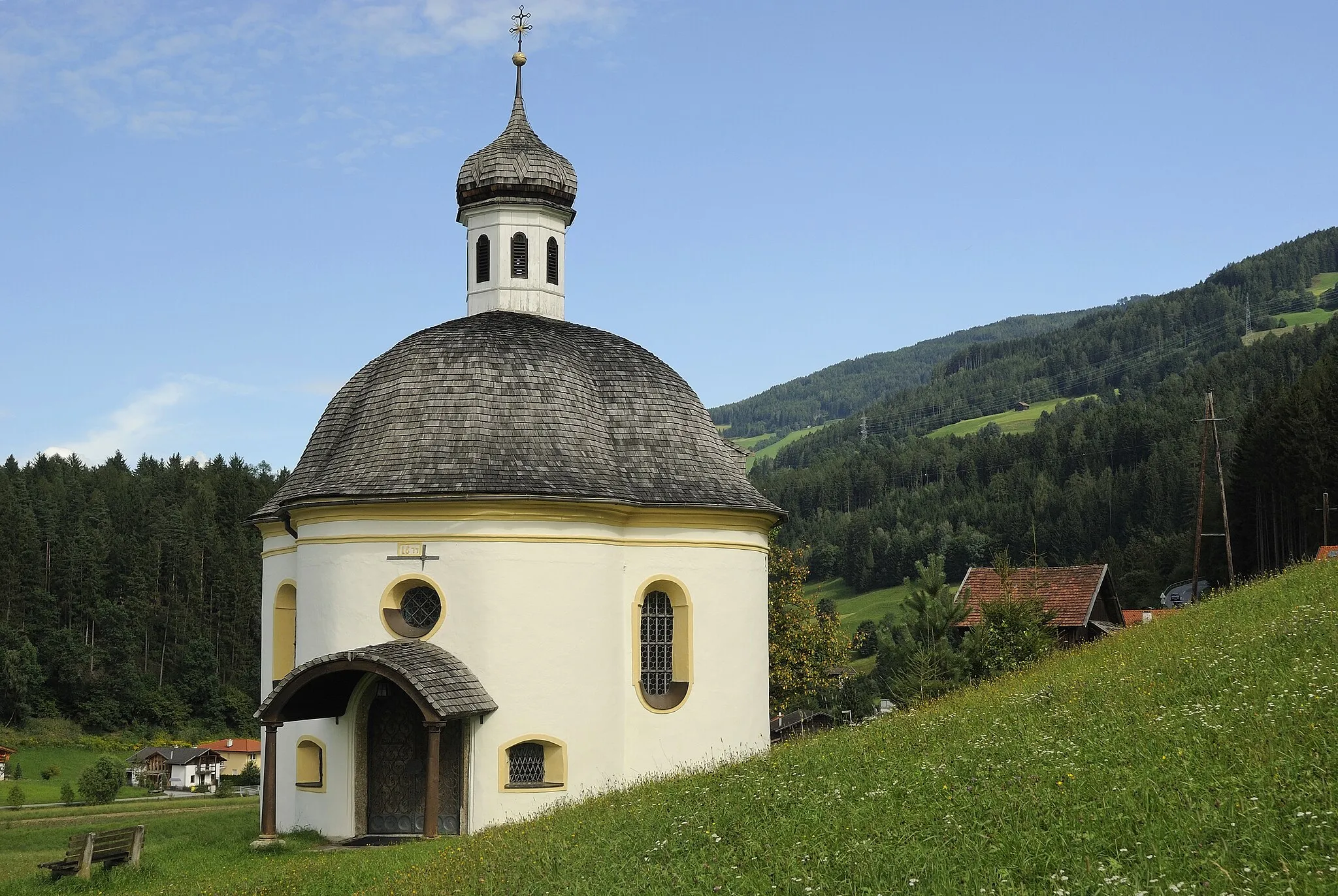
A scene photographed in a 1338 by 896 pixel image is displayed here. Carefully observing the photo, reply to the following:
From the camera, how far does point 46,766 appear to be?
71.1 m

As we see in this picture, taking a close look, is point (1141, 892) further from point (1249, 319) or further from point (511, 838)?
point (1249, 319)

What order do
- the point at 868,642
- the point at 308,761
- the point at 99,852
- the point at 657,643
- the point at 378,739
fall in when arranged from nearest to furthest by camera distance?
1. the point at 99,852
2. the point at 378,739
3. the point at 308,761
4. the point at 657,643
5. the point at 868,642

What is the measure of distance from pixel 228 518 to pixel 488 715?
83847 millimetres

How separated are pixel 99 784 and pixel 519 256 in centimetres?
3685

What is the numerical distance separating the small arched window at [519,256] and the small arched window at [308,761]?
1003 centimetres

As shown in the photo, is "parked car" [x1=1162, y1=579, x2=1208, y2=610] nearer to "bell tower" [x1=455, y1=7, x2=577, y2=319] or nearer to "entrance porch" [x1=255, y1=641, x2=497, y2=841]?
"bell tower" [x1=455, y1=7, x2=577, y2=319]

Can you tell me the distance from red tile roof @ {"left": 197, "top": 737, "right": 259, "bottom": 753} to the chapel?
181ft

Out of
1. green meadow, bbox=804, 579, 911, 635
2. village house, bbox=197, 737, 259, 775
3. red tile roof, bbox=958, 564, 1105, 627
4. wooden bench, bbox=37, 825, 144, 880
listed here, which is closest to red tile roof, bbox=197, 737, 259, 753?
village house, bbox=197, 737, 259, 775

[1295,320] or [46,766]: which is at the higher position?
[1295,320]

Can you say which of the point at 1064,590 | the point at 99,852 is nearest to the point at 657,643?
Result: the point at 99,852

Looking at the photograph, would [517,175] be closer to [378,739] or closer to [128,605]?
[378,739]

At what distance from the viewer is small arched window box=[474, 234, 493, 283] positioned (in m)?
26.2

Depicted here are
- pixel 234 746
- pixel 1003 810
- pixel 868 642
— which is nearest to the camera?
pixel 1003 810

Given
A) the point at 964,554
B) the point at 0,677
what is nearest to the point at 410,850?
the point at 0,677
